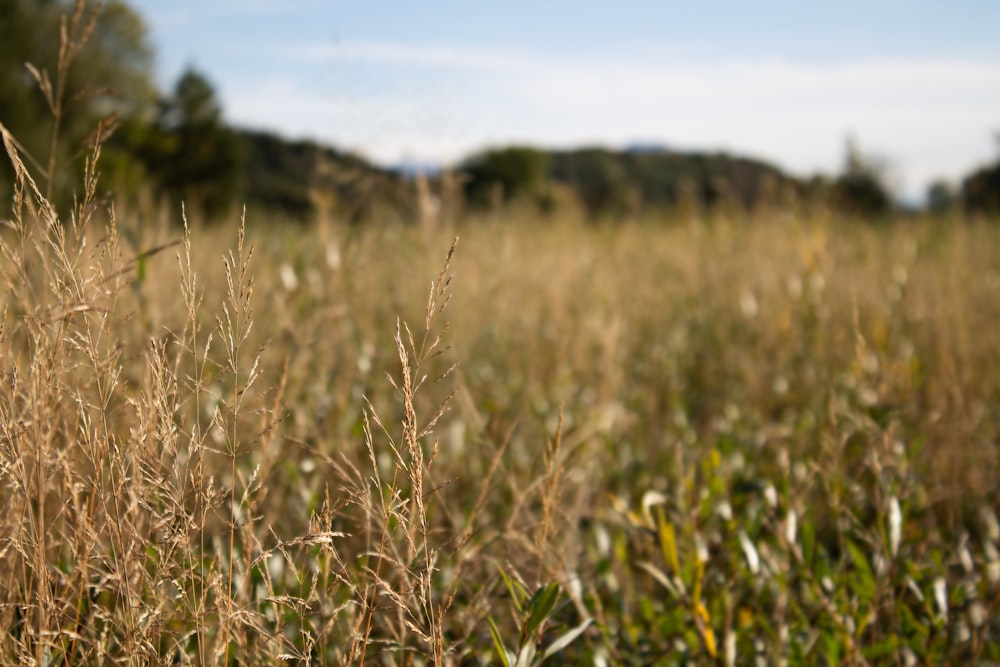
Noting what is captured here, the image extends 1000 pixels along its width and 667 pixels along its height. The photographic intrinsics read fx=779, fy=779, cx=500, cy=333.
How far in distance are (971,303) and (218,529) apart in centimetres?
406

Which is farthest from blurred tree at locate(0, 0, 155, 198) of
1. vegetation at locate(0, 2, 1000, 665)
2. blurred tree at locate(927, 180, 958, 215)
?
blurred tree at locate(927, 180, 958, 215)

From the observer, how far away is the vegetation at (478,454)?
1021 millimetres

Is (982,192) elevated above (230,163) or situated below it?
below

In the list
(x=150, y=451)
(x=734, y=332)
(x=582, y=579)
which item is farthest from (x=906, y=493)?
(x=734, y=332)

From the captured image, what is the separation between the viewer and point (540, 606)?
116 centimetres

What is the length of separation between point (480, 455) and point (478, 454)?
0.8 inches

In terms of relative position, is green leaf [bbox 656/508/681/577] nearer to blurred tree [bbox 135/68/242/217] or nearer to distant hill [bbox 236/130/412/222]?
distant hill [bbox 236/130/412/222]

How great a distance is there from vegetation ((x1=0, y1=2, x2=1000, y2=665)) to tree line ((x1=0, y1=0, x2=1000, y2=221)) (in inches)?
10.3

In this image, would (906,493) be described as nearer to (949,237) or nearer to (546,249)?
(546,249)

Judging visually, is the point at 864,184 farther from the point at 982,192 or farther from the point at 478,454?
the point at 478,454

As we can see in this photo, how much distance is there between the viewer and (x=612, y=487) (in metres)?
2.62

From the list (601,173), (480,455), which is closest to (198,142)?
(601,173)

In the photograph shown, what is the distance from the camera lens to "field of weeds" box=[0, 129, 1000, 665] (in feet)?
3.35

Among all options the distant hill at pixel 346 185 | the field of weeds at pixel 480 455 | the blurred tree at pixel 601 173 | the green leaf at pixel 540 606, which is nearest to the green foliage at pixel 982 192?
the field of weeds at pixel 480 455
